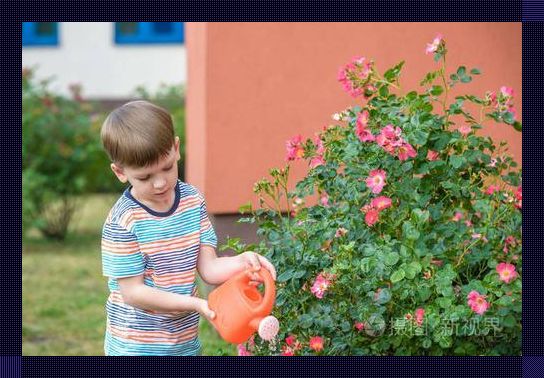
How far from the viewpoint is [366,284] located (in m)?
2.80

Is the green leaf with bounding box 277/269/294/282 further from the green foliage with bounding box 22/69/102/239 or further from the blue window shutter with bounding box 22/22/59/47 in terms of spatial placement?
the blue window shutter with bounding box 22/22/59/47

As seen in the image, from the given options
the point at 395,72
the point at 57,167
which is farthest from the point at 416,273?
the point at 57,167

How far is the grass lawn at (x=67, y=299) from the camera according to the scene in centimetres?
488

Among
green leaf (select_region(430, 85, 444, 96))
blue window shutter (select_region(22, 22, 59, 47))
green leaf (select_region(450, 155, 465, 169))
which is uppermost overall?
blue window shutter (select_region(22, 22, 59, 47))

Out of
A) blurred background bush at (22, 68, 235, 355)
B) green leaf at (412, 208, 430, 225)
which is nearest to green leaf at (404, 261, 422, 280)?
green leaf at (412, 208, 430, 225)

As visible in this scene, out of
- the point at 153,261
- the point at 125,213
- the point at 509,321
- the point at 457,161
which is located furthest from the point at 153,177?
the point at 509,321

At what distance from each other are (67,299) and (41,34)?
10.3 meters

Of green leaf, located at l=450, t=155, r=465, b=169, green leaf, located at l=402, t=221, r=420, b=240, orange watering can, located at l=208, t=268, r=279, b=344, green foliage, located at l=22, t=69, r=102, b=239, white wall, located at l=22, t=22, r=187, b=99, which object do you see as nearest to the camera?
orange watering can, located at l=208, t=268, r=279, b=344

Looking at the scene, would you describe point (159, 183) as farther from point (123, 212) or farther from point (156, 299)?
point (156, 299)

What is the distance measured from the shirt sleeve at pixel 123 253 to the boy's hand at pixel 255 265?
0.30 metres

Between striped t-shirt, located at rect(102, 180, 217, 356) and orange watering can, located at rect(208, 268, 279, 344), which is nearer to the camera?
orange watering can, located at rect(208, 268, 279, 344)

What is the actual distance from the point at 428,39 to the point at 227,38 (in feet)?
3.40

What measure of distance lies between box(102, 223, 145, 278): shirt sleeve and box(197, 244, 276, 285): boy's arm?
8.5 inches

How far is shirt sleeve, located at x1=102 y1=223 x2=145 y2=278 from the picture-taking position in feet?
8.55
